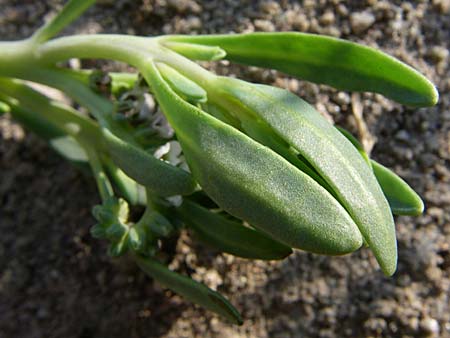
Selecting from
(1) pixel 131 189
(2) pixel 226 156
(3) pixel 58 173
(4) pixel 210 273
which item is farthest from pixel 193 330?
(2) pixel 226 156

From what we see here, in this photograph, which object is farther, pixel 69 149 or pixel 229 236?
pixel 69 149

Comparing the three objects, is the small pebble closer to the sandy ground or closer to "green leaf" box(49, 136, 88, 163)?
the sandy ground


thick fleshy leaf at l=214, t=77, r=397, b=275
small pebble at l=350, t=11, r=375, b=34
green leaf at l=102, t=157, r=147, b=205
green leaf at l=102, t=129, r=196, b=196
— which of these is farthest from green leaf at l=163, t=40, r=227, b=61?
small pebble at l=350, t=11, r=375, b=34

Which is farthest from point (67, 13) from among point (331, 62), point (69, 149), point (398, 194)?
point (398, 194)

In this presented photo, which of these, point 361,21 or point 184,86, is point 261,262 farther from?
point 361,21

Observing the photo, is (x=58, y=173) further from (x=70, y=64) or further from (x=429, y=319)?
(x=429, y=319)
